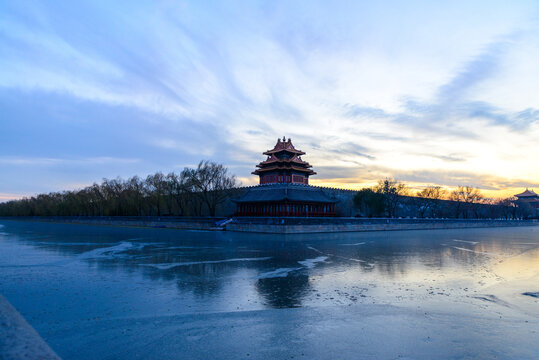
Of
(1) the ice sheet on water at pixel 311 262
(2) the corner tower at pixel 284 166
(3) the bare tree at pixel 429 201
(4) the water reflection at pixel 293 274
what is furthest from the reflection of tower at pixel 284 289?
(3) the bare tree at pixel 429 201

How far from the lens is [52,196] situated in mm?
99938

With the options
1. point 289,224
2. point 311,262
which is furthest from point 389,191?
point 311,262

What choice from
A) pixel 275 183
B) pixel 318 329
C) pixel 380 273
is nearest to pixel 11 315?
pixel 318 329

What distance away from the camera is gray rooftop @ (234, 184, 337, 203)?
52234 millimetres

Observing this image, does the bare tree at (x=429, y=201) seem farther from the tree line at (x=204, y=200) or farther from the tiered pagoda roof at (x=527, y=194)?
the tiered pagoda roof at (x=527, y=194)

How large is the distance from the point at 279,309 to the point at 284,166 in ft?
171

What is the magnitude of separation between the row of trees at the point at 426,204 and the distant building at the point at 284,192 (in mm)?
8264

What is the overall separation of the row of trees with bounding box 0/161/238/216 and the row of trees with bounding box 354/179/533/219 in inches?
986

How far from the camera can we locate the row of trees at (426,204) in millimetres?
61062

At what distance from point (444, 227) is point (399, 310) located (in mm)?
55941

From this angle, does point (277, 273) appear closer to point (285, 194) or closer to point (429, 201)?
point (285, 194)

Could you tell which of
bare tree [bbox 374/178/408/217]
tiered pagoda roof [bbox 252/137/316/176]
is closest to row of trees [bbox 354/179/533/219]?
bare tree [bbox 374/178/408/217]

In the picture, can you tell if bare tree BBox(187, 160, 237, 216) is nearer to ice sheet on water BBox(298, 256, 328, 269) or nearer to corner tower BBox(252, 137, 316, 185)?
corner tower BBox(252, 137, 316, 185)

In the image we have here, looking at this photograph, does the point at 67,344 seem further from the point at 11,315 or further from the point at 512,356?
the point at 512,356
